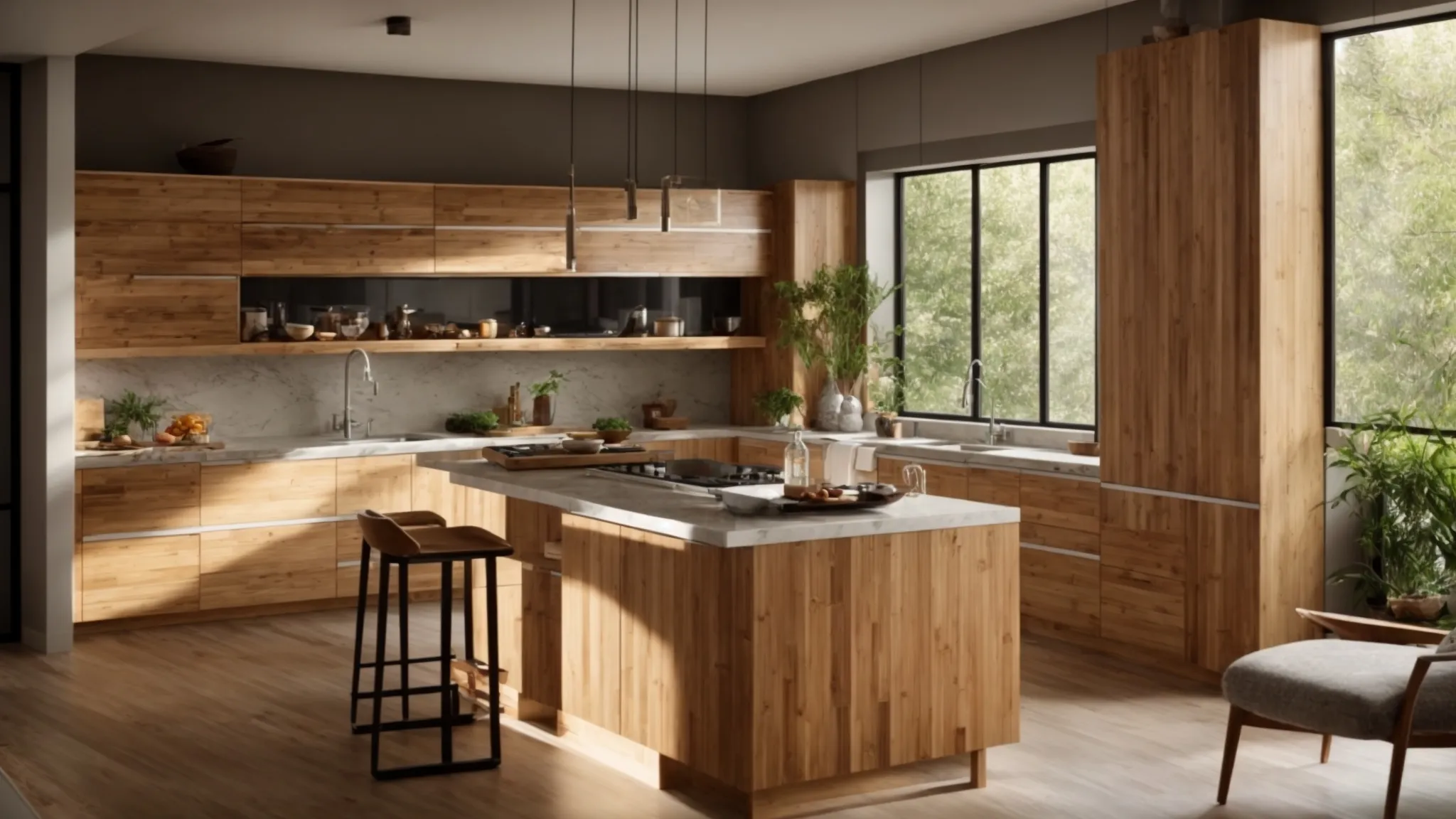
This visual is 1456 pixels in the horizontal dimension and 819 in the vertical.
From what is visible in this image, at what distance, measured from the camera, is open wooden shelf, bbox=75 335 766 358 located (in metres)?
7.96

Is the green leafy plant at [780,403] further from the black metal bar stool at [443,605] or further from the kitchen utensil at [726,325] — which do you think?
the black metal bar stool at [443,605]

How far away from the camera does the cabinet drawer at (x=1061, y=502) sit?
704 centimetres

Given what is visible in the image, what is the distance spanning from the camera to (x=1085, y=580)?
23.3 feet

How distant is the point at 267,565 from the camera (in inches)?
314

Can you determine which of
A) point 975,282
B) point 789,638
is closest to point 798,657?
point 789,638

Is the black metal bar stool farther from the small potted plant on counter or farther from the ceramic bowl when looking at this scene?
the ceramic bowl

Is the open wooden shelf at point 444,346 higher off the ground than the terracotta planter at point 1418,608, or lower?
higher

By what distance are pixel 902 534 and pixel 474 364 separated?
16.4 ft

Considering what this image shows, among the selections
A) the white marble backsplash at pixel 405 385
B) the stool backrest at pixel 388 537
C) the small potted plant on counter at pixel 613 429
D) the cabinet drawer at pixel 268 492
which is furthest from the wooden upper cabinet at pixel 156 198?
the stool backrest at pixel 388 537

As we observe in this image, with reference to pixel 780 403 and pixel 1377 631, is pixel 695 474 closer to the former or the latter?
pixel 1377 631

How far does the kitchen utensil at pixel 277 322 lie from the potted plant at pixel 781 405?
276cm

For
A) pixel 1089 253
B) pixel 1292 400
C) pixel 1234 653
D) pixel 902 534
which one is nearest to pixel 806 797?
pixel 902 534

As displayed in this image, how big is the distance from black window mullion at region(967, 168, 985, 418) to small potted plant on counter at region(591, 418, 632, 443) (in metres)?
1.94

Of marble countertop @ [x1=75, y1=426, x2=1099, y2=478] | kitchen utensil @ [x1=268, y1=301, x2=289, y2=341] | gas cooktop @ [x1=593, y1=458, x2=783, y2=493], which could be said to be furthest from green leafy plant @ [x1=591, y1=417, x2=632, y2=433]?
gas cooktop @ [x1=593, y1=458, x2=783, y2=493]
